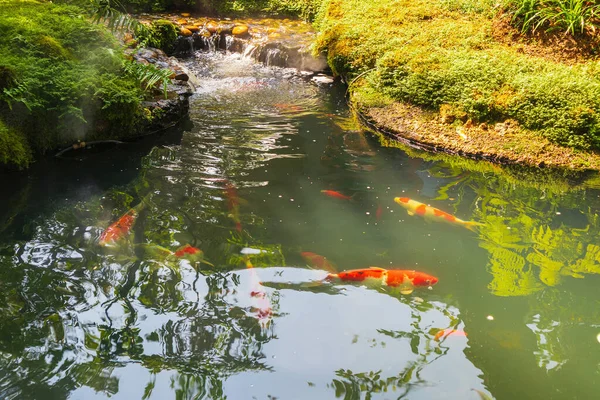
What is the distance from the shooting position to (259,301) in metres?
3.83

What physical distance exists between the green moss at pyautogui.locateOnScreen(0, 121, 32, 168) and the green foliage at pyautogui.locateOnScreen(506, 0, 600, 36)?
8.27 metres

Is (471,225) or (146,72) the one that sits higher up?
(146,72)

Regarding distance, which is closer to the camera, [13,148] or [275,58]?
[13,148]

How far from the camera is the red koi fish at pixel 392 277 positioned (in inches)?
155

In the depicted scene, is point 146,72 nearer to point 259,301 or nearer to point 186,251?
point 186,251

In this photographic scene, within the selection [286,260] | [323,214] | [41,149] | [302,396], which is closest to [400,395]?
[302,396]

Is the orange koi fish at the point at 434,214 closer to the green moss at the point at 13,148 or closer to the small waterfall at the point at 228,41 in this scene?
the green moss at the point at 13,148

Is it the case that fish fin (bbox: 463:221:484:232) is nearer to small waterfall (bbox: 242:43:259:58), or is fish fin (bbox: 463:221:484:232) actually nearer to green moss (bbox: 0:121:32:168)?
green moss (bbox: 0:121:32:168)

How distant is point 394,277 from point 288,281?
92 centimetres

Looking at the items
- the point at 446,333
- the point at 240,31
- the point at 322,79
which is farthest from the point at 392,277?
the point at 240,31

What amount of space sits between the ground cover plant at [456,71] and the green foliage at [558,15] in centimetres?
53

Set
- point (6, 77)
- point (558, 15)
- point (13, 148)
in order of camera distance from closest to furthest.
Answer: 1. point (6, 77)
2. point (13, 148)
3. point (558, 15)

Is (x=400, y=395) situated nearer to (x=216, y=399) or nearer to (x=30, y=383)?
(x=216, y=399)

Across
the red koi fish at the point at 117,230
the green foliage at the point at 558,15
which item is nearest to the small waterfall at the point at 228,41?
the green foliage at the point at 558,15
